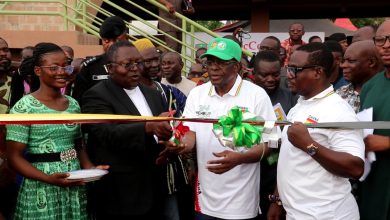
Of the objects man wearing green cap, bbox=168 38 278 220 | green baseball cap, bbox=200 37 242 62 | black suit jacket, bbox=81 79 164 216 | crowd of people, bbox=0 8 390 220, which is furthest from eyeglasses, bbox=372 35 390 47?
black suit jacket, bbox=81 79 164 216

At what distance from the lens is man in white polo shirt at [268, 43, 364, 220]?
105 inches

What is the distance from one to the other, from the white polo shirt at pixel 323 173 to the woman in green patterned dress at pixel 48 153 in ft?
4.72

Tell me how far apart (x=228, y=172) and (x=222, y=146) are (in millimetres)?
184

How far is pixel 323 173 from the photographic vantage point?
2762mm

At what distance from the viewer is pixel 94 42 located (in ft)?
28.1

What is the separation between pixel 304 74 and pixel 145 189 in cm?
141

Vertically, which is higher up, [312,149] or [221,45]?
[221,45]

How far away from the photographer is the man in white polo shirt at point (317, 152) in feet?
8.71

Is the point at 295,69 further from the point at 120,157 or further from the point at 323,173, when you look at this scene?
the point at 120,157

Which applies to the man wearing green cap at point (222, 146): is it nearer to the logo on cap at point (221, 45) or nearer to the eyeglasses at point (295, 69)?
the logo on cap at point (221, 45)

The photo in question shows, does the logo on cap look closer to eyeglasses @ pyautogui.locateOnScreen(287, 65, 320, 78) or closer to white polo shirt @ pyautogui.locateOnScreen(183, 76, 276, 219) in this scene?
white polo shirt @ pyautogui.locateOnScreen(183, 76, 276, 219)

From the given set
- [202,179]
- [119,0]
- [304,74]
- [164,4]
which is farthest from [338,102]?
[119,0]

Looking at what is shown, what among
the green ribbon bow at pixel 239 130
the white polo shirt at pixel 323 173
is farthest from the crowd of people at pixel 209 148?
the green ribbon bow at pixel 239 130

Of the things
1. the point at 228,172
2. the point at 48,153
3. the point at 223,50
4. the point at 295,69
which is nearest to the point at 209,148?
the point at 228,172
